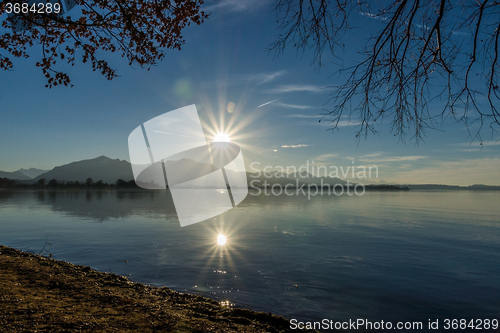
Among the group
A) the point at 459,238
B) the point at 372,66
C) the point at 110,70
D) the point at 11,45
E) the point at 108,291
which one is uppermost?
the point at 11,45

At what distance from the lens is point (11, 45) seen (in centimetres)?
872

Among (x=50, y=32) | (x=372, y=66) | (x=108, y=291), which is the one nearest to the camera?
(x=372, y=66)

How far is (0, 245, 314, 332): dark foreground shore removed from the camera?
16.1 feet

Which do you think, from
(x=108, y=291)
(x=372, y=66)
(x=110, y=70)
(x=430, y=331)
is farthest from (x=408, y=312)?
(x=110, y=70)

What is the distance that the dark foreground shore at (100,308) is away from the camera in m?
4.91

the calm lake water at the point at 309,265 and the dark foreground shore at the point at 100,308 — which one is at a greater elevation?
the dark foreground shore at the point at 100,308

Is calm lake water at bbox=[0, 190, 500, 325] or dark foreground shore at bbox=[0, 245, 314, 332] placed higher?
dark foreground shore at bbox=[0, 245, 314, 332]

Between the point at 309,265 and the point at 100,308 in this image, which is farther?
the point at 309,265

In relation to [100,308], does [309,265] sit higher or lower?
lower

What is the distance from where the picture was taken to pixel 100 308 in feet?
19.3

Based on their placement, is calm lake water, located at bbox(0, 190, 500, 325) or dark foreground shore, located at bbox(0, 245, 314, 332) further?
calm lake water, located at bbox(0, 190, 500, 325)

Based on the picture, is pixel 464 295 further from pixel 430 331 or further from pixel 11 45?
pixel 11 45

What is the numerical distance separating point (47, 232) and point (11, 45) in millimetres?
16133

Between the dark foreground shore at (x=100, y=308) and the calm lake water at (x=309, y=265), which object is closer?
the dark foreground shore at (x=100, y=308)
